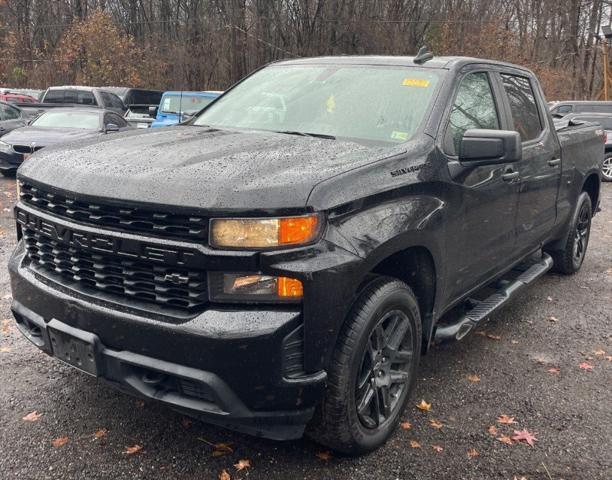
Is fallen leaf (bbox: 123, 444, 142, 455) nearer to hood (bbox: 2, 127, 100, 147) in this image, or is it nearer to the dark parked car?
the dark parked car

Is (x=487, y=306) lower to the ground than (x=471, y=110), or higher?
lower

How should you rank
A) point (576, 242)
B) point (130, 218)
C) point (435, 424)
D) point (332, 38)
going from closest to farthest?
1. point (130, 218)
2. point (435, 424)
3. point (576, 242)
4. point (332, 38)

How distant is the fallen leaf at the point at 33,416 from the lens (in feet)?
10.7

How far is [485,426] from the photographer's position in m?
3.35

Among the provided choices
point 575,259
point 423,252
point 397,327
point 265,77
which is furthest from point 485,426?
point 575,259

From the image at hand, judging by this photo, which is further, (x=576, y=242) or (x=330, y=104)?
(x=576, y=242)

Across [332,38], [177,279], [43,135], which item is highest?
A: [332,38]

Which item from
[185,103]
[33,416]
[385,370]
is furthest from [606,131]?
[33,416]

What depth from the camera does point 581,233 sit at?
20.9 feet

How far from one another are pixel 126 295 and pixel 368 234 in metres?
1.08

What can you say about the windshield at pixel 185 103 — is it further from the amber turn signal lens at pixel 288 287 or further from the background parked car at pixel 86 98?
the amber turn signal lens at pixel 288 287

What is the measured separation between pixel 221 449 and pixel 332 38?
32.7 m

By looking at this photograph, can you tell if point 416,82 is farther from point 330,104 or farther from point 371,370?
point 371,370

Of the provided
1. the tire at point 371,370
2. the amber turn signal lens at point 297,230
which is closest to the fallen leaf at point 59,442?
the tire at point 371,370
